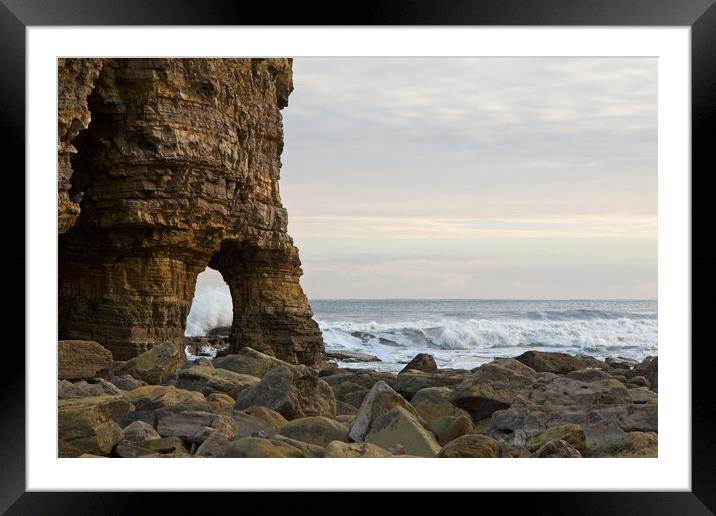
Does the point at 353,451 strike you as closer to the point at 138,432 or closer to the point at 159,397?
the point at 138,432

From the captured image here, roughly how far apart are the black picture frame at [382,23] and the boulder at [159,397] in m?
3.67

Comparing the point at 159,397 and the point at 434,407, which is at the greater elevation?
the point at 159,397

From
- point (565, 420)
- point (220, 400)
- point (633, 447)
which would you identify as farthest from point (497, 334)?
point (633, 447)

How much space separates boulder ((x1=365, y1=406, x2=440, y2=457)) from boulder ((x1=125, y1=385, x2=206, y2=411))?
7.42 feet

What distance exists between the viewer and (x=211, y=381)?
32.4 feet

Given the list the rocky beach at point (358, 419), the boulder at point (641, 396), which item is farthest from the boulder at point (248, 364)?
the boulder at point (641, 396)

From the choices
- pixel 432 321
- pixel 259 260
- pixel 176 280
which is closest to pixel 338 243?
pixel 432 321

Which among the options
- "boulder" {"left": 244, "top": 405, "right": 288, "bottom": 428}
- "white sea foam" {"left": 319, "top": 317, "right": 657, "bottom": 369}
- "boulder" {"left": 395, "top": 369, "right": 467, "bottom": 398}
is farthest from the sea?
"boulder" {"left": 244, "top": 405, "right": 288, "bottom": 428}

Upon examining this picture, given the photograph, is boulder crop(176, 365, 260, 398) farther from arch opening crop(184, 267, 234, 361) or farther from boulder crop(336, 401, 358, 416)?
arch opening crop(184, 267, 234, 361)

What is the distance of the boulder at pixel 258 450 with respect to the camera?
6035 millimetres

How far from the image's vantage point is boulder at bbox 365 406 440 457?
693 cm

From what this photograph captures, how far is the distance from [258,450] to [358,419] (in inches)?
60.8

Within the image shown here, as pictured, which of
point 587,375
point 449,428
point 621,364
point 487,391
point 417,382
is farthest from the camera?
point 621,364

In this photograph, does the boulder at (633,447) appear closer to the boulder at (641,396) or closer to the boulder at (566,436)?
the boulder at (566,436)
